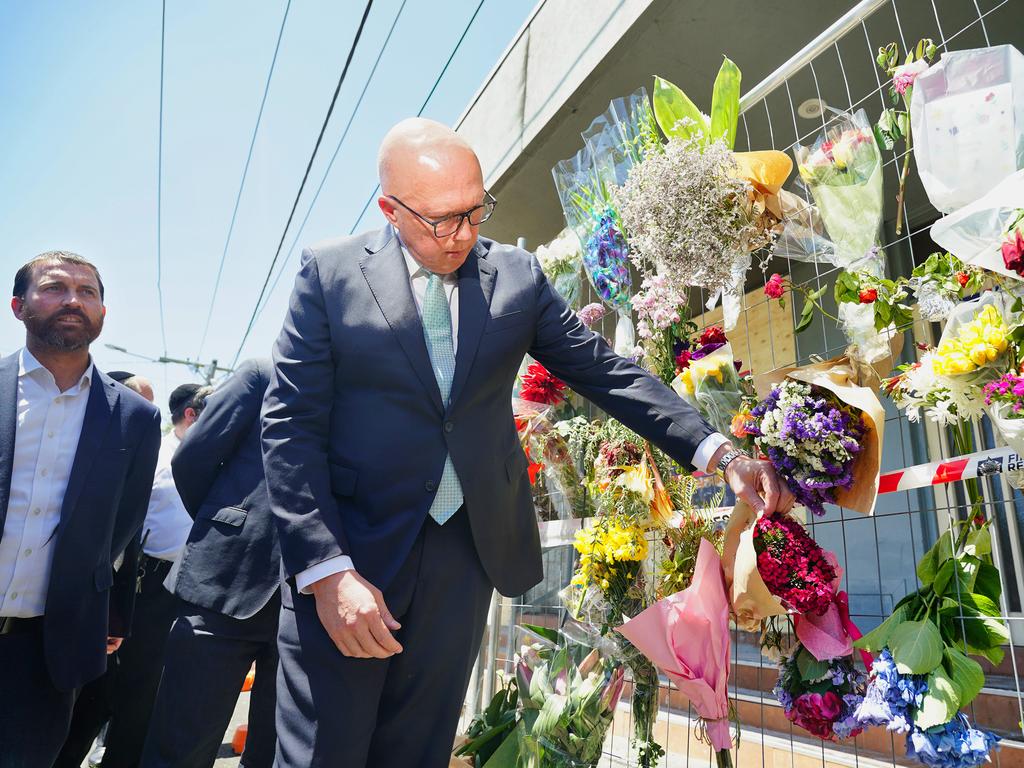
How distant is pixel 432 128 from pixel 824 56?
2.80 m

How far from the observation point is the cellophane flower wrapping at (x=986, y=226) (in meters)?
1.44

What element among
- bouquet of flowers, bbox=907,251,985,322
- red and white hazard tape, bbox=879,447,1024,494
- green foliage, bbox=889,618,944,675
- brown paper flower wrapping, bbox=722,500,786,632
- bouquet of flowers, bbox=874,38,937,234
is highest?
bouquet of flowers, bbox=874,38,937,234

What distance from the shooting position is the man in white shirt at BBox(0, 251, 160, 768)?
2139mm

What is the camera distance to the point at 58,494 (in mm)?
2295

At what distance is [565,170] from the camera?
2963 mm

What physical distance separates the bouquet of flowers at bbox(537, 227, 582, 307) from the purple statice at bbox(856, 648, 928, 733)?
1879 millimetres

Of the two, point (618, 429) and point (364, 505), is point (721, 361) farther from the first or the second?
point (364, 505)

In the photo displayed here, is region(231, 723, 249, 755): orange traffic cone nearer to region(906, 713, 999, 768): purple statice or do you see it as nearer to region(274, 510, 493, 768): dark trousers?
region(274, 510, 493, 768): dark trousers

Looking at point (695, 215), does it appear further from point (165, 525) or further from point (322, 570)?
point (165, 525)

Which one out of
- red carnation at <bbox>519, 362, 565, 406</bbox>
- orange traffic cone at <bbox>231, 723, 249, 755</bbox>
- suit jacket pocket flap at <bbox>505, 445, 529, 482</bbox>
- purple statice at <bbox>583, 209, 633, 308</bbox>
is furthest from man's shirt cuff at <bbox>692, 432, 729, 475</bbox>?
orange traffic cone at <bbox>231, 723, 249, 755</bbox>

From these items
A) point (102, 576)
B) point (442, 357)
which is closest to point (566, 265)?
point (442, 357)

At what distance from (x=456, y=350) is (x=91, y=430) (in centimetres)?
153

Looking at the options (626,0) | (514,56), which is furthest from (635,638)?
(514,56)

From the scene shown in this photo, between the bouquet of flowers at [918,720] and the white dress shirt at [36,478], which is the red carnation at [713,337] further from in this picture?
the white dress shirt at [36,478]
